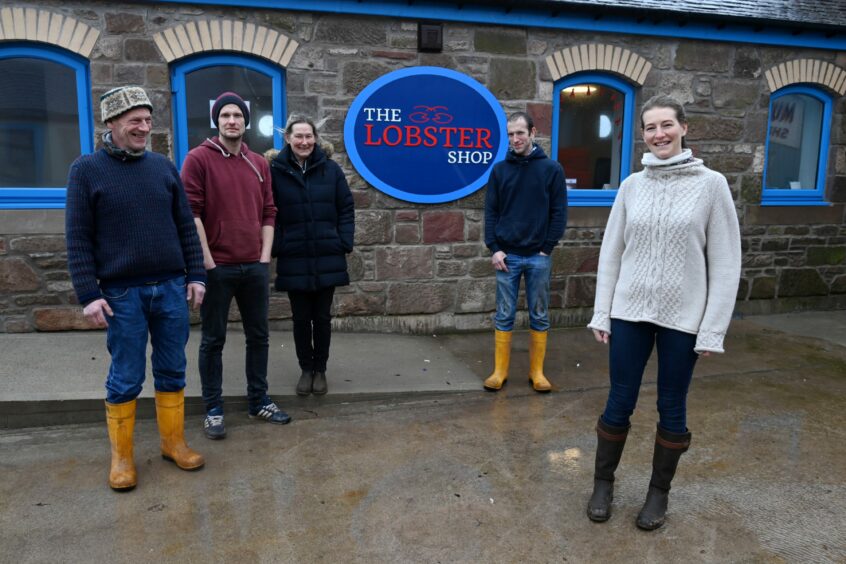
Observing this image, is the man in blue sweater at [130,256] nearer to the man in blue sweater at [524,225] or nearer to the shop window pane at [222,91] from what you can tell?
the man in blue sweater at [524,225]

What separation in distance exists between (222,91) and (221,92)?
0.06 ft

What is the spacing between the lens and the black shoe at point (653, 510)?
2.88 meters

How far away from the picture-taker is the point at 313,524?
9.58 ft

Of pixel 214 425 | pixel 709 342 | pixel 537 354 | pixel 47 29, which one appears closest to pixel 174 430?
pixel 214 425

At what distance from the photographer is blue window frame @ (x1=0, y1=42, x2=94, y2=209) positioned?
5.28 metres

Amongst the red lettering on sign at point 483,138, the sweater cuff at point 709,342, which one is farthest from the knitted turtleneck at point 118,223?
the red lettering on sign at point 483,138

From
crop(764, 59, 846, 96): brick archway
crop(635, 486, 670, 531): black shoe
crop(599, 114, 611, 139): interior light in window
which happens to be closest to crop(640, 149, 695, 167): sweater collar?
crop(635, 486, 670, 531): black shoe

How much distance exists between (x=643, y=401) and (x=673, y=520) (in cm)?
166

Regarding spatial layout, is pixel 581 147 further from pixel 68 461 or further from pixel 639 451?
pixel 68 461

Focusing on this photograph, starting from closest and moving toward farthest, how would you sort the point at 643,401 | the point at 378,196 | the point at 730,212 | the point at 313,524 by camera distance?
the point at 730,212
the point at 313,524
the point at 643,401
the point at 378,196

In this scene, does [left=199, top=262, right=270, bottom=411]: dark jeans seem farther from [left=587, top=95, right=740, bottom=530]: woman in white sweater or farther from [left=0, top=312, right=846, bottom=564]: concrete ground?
[left=587, top=95, right=740, bottom=530]: woman in white sweater

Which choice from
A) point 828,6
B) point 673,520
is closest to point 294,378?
point 673,520

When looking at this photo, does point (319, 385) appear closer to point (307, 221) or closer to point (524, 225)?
point (307, 221)

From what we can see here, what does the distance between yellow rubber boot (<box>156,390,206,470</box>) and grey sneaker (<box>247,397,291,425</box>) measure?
640 millimetres
